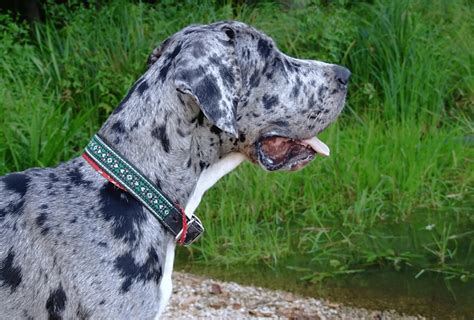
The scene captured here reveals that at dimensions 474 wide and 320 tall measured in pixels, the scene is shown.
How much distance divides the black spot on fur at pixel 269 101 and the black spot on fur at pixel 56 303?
1115mm

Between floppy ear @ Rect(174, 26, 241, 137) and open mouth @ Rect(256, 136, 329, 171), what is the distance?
→ 355 millimetres

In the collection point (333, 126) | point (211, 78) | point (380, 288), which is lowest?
point (380, 288)

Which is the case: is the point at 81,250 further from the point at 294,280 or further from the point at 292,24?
the point at 292,24

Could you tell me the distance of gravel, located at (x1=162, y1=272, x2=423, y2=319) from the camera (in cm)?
541

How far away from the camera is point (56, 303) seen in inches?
126

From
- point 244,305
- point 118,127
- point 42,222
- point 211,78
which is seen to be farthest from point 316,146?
point 244,305

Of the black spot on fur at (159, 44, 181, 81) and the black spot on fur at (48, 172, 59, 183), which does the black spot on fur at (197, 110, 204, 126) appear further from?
the black spot on fur at (48, 172, 59, 183)

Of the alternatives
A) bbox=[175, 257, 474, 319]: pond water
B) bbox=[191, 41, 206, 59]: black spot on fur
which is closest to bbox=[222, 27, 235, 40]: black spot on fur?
bbox=[191, 41, 206, 59]: black spot on fur

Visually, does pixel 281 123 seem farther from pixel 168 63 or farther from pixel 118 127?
pixel 118 127

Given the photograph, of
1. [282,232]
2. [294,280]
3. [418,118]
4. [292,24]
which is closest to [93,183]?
[294,280]

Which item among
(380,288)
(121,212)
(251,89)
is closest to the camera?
(121,212)

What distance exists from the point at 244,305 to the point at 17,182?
97.3 inches

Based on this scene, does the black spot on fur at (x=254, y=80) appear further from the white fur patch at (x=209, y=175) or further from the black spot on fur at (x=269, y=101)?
the white fur patch at (x=209, y=175)

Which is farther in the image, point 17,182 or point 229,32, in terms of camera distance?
point 229,32
